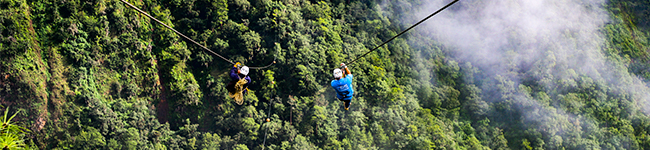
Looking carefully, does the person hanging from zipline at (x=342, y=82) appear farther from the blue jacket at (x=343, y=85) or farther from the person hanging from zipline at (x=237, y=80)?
the person hanging from zipline at (x=237, y=80)

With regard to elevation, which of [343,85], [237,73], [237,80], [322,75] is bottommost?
[343,85]

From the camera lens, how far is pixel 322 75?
38812 mm

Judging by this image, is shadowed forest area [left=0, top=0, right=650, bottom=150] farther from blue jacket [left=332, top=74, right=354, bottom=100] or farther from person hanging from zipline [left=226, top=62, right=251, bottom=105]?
blue jacket [left=332, top=74, right=354, bottom=100]

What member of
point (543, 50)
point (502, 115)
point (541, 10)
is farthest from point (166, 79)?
point (541, 10)

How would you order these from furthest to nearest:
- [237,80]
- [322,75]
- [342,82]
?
[322,75] < [237,80] < [342,82]

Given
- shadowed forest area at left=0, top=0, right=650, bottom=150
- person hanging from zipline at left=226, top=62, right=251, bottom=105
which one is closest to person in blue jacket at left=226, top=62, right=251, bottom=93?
person hanging from zipline at left=226, top=62, right=251, bottom=105

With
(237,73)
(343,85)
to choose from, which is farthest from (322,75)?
(343,85)

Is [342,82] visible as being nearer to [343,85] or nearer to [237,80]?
[343,85]

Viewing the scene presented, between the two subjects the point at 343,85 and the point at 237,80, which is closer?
the point at 343,85

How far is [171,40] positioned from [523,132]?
39.5 m

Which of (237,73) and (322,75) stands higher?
(322,75)

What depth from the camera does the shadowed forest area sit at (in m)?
27.4

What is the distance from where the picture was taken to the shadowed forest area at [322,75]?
27375 mm

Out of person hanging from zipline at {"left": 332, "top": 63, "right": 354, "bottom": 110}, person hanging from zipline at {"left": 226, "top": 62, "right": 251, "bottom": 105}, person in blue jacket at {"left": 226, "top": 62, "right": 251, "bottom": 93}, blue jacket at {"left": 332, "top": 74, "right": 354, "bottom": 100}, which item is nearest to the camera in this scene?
person hanging from zipline at {"left": 332, "top": 63, "right": 354, "bottom": 110}
